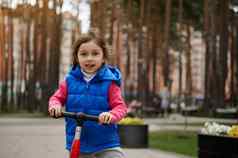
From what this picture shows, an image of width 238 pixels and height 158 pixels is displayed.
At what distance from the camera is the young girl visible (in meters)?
4.51

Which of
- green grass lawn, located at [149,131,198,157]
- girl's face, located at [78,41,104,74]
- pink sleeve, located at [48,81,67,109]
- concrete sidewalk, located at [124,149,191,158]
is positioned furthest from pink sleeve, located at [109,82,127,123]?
green grass lawn, located at [149,131,198,157]

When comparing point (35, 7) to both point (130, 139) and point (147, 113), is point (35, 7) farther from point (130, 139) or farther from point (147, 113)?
point (130, 139)

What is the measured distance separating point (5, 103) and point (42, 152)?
40.3m

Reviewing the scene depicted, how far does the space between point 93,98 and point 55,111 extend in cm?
34

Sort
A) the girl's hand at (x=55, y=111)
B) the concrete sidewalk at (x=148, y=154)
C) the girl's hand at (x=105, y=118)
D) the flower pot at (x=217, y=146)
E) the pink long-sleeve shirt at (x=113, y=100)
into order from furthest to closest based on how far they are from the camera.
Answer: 1. the concrete sidewalk at (x=148, y=154)
2. the flower pot at (x=217, y=146)
3. the pink long-sleeve shirt at (x=113, y=100)
4. the girl's hand at (x=55, y=111)
5. the girl's hand at (x=105, y=118)

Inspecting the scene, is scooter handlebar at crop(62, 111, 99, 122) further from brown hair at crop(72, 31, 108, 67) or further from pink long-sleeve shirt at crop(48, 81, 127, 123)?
brown hair at crop(72, 31, 108, 67)

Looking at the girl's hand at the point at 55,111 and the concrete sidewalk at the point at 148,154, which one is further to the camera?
the concrete sidewalk at the point at 148,154

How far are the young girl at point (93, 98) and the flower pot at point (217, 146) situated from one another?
5.36 m

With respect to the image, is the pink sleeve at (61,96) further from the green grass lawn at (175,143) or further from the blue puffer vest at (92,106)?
the green grass lawn at (175,143)

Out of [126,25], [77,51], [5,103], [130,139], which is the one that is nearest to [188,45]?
[126,25]

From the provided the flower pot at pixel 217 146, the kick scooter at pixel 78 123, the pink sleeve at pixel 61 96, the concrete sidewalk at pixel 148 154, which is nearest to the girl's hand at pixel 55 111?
the kick scooter at pixel 78 123

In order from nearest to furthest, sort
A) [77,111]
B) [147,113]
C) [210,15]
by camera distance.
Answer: [77,111], [210,15], [147,113]

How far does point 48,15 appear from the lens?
171ft

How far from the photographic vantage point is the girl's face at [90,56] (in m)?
4.52
